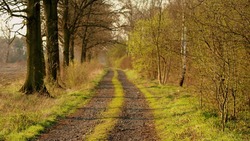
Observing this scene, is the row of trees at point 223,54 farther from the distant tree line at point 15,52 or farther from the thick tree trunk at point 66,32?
the distant tree line at point 15,52

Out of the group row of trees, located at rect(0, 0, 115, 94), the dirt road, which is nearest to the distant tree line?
row of trees, located at rect(0, 0, 115, 94)

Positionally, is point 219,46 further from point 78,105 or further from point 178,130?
point 78,105

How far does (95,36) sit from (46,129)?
106 feet

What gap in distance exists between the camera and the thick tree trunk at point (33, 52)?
55.4ft

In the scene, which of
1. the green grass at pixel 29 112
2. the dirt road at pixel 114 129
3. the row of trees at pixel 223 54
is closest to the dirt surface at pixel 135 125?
the dirt road at pixel 114 129

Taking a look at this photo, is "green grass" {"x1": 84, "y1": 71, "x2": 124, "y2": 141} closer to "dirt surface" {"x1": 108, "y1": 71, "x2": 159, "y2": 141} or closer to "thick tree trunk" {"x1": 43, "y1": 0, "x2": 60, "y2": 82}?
"dirt surface" {"x1": 108, "y1": 71, "x2": 159, "y2": 141}

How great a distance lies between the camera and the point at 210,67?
941cm

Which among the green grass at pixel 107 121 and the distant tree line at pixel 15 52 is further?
the distant tree line at pixel 15 52

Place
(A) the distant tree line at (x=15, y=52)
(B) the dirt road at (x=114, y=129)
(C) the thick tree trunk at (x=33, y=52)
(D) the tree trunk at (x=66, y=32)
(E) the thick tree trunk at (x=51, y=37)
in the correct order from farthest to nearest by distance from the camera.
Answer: (A) the distant tree line at (x=15, y=52)
(D) the tree trunk at (x=66, y=32)
(E) the thick tree trunk at (x=51, y=37)
(C) the thick tree trunk at (x=33, y=52)
(B) the dirt road at (x=114, y=129)

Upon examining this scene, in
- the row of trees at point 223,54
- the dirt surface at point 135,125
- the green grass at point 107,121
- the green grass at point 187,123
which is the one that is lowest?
the dirt surface at point 135,125

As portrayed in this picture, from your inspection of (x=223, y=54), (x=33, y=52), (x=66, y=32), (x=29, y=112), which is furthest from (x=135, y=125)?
(x=66, y=32)

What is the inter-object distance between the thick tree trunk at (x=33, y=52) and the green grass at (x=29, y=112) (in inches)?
37.9

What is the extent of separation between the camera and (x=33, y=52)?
56.6 feet

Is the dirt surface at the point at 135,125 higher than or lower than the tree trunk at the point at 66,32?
lower
